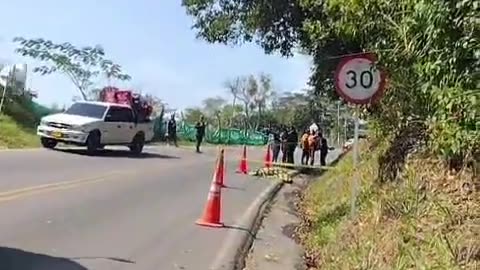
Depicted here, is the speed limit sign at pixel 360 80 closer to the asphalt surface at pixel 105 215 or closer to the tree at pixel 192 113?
the asphalt surface at pixel 105 215

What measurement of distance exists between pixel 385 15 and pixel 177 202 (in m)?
7.07

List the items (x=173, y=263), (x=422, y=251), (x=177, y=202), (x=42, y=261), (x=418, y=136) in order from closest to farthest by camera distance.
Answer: (x=422, y=251) → (x=42, y=261) → (x=173, y=263) → (x=418, y=136) → (x=177, y=202)

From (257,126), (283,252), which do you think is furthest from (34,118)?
(257,126)

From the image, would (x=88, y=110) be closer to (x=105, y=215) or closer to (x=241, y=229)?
(x=105, y=215)

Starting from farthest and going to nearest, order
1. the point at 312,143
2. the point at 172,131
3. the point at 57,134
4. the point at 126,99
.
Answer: the point at 172,131 < the point at 126,99 < the point at 312,143 < the point at 57,134

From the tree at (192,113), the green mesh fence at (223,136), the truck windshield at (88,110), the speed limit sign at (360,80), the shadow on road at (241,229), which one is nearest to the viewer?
the speed limit sign at (360,80)

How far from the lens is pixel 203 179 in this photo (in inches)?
828

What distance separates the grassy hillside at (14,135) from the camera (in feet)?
97.1

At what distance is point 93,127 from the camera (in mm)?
27281

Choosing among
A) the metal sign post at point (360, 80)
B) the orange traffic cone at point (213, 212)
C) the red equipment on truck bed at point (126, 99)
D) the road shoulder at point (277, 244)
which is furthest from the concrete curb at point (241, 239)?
the red equipment on truck bed at point (126, 99)

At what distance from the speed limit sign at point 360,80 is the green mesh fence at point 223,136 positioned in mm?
44889

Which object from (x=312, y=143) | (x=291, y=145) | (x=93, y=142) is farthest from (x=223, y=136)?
(x=93, y=142)

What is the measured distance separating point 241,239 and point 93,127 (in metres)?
16.9

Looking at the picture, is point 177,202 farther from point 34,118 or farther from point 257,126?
point 257,126
